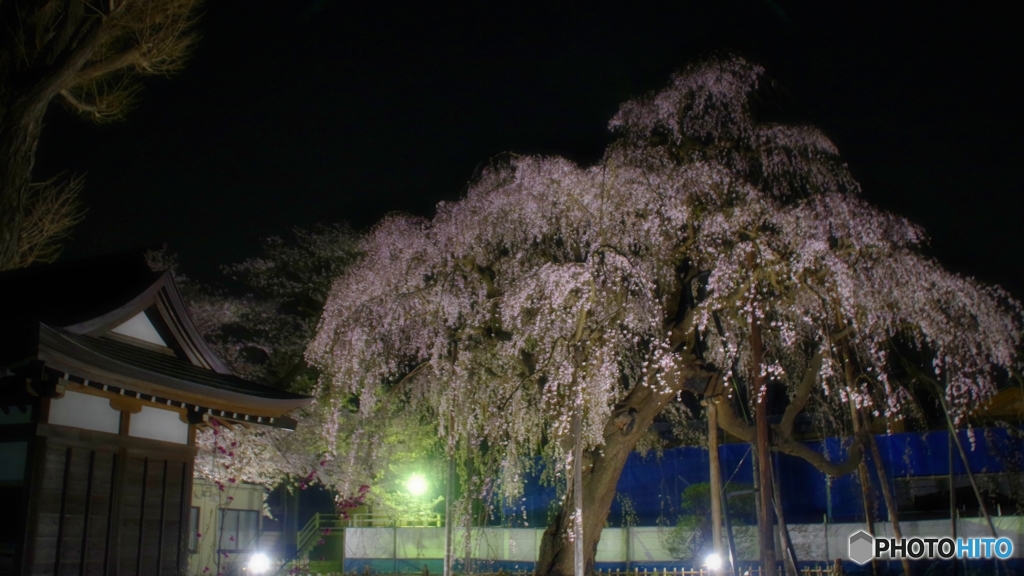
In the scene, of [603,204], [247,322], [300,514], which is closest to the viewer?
[603,204]

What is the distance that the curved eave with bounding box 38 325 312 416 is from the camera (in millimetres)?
6328

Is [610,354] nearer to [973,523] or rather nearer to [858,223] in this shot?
[858,223]

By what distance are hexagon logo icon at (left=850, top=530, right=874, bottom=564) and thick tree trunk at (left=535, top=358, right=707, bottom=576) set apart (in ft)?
12.8

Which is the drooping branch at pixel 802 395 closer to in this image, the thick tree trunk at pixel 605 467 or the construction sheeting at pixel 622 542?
the thick tree trunk at pixel 605 467

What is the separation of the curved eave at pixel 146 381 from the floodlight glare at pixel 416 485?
12.9 m

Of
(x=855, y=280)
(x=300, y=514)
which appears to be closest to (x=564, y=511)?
(x=855, y=280)

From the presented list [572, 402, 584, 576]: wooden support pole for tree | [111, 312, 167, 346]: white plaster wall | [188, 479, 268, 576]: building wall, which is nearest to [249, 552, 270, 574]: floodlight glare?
[188, 479, 268, 576]: building wall

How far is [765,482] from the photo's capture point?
10.2m

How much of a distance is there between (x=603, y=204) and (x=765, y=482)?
452cm

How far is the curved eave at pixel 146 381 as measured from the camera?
20.8 feet

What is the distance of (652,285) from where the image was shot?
33.9 feet

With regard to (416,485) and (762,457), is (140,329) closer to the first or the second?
(762,457)

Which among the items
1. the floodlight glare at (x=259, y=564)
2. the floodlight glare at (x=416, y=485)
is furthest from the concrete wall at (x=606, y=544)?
the floodlight glare at (x=259, y=564)

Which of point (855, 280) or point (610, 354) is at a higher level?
point (855, 280)
